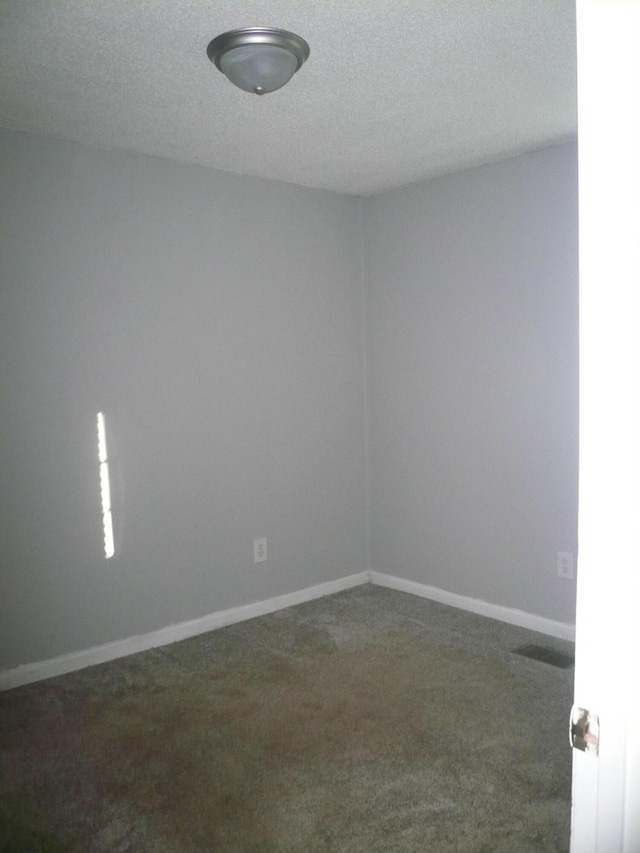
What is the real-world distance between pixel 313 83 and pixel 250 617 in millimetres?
2522

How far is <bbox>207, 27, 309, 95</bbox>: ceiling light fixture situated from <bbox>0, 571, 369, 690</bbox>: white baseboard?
2380mm

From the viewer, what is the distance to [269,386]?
12.4ft

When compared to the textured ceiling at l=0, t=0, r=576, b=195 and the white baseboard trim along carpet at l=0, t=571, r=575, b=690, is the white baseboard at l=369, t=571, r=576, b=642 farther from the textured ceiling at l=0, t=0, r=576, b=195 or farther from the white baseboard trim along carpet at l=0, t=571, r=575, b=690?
the textured ceiling at l=0, t=0, r=576, b=195

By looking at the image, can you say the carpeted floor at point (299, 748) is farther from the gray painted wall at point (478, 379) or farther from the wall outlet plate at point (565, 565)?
the gray painted wall at point (478, 379)

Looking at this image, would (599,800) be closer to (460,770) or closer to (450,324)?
(460,770)

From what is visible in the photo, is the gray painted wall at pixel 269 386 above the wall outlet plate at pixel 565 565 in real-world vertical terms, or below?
above

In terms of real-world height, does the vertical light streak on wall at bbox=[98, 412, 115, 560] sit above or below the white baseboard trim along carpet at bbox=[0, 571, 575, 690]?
above

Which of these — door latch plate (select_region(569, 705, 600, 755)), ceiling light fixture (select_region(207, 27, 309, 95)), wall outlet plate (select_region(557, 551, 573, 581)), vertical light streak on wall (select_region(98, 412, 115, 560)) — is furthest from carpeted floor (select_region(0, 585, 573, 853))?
ceiling light fixture (select_region(207, 27, 309, 95))

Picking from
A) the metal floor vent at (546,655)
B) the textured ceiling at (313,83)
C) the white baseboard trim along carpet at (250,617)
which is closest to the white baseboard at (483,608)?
the white baseboard trim along carpet at (250,617)

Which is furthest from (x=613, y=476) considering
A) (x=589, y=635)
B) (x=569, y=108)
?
(x=569, y=108)

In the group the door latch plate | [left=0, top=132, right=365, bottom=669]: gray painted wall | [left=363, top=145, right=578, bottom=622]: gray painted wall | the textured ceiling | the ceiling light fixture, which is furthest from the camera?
[left=363, top=145, right=578, bottom=622]: gray painted wall

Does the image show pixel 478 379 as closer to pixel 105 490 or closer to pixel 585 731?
pixel 105 490

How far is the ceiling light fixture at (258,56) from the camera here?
6.79 ft

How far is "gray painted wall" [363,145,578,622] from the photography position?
3.33 meters
